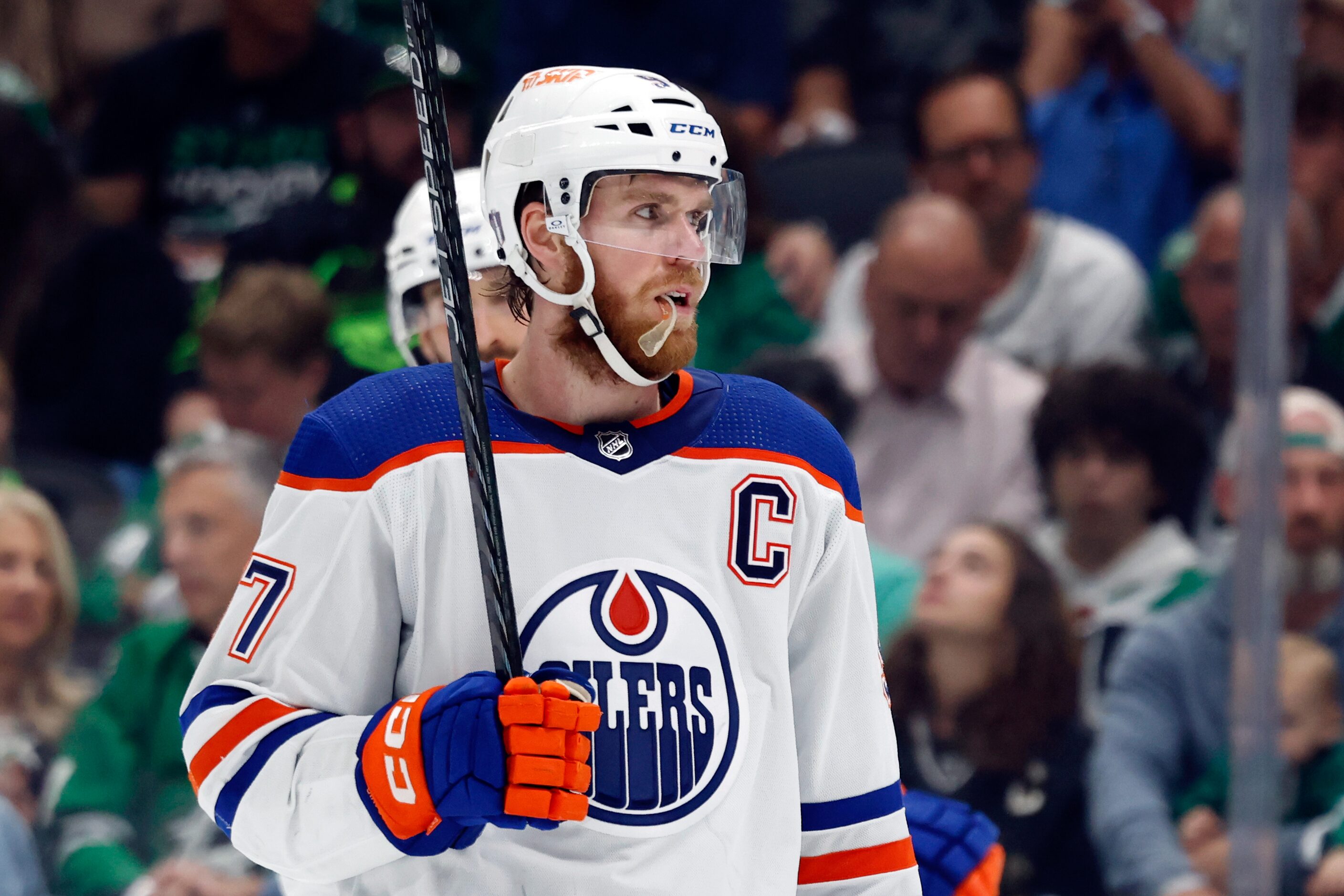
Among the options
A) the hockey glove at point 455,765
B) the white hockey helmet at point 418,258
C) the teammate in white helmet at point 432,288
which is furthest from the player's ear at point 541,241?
the white hockey helmet at point 418,258

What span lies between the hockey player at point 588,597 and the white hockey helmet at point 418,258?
67cm

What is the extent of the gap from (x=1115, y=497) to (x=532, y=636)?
7.32 ft

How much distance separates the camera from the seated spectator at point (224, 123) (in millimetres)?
4195

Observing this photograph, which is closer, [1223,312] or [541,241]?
[541,241]

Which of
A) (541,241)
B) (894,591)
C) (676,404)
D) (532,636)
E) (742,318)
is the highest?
(742,318)

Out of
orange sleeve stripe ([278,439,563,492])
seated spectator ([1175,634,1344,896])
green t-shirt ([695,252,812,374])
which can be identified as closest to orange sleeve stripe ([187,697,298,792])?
orange sleeve stripe ([278,439,563,492])

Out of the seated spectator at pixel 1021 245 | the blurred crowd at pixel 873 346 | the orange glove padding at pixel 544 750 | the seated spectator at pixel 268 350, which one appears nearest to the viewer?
the orange glove padding at pixel 544 750

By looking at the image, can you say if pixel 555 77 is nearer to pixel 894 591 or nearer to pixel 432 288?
pixel 432 288

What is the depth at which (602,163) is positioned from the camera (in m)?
1.64

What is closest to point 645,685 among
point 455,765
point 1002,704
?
point 455,765

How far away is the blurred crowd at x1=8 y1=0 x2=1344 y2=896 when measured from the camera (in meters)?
3.29

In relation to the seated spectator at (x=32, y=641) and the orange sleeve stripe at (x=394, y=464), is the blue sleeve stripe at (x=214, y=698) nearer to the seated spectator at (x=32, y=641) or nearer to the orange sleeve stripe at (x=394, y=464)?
the orange sleeve stripe at (x=394, y=464)

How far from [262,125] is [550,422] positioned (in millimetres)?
2827

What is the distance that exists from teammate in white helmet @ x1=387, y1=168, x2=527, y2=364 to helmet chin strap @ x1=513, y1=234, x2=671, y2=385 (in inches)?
24.6
